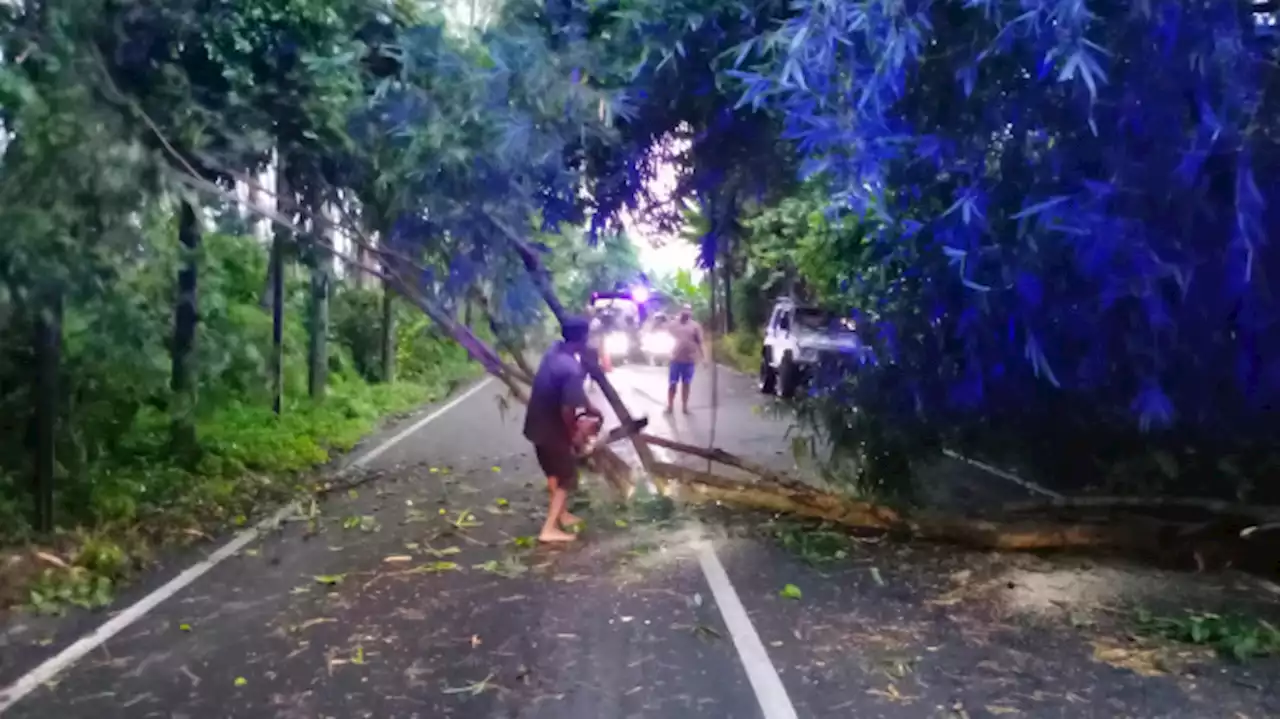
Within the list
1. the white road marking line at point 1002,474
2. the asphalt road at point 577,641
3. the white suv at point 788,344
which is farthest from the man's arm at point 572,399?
the white suv at point 788,344

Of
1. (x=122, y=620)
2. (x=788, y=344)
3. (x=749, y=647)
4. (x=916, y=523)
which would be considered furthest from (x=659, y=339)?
(x=749, y=647)

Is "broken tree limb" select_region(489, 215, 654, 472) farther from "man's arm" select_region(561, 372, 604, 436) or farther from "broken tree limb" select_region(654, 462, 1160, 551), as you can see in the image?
"man's arm" select_region(561, 372, 604, 436)

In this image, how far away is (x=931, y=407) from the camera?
29.8 feet

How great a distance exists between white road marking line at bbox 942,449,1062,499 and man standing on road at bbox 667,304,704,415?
6783 mm

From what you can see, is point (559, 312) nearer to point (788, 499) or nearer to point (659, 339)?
point (788, 499)

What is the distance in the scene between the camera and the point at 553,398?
30.3 feet

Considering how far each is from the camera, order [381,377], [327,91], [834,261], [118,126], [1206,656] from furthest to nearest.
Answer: [381,377] < [834,261] < [327,91] < [118,126] < [1206,656]

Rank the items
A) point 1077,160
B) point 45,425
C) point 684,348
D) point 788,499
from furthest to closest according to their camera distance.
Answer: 1. point 684,348
2. point 788,499
3. point 45,425
4. point 1077,160

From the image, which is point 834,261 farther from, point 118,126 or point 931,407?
point 118,126

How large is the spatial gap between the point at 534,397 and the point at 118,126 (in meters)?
3.62

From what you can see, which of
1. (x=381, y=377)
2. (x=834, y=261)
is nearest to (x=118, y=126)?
(x=834, y=261)

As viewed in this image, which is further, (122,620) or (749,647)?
(122,620)

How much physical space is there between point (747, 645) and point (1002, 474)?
474 cm

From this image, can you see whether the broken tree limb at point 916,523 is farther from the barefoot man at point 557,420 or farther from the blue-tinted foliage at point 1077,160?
the barefoot man at point 557,420
